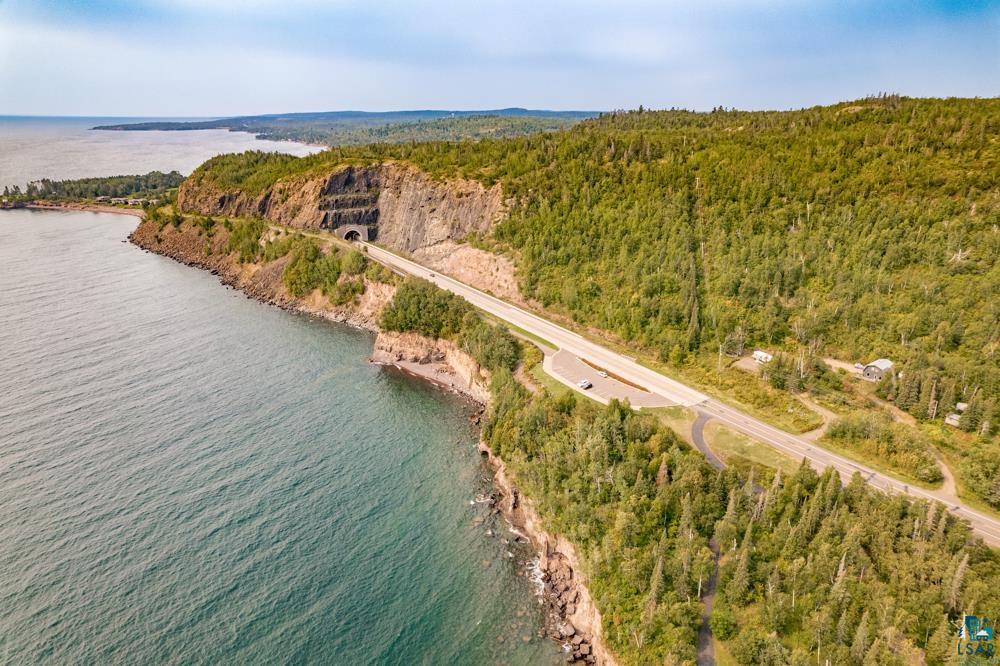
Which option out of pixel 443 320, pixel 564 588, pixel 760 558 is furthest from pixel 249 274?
pixel 760 558

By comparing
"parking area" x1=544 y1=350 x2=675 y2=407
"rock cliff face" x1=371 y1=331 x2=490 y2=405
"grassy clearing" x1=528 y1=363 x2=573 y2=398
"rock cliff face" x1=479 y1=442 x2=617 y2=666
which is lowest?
"rock cliff face" x1=479 y1=442 x2=617 y2=666

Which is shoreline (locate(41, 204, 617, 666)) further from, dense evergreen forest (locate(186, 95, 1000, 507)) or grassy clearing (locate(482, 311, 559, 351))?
dense evergreen forest (locate(186, 95, 1000, 507))

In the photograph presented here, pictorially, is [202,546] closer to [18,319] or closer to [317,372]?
[317,372]

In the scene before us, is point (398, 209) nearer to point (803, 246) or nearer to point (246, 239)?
point (246, 239)

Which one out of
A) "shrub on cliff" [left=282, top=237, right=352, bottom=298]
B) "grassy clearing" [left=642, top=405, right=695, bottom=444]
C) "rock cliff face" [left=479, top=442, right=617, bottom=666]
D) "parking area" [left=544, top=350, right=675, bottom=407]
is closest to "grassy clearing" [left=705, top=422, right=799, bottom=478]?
"grassy clearing" [left=642, top=405, right=695, bottom=444]

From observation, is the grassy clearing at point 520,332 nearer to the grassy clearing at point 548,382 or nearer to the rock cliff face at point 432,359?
the grassy clearing at point 548,382

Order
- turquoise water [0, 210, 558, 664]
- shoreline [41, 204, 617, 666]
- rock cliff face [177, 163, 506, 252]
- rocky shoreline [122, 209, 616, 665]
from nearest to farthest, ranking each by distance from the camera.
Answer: turquoise water [0, 210, 558, 664] → shoreline [41, 204, 617, 666] → rocky shoreline [122, 209, 616, 665] → rock cliff face [177, 163, 506, 252]

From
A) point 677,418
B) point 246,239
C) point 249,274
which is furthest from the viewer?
point 246,239
